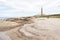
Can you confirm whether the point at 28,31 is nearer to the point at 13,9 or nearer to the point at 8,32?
the point at 8,32

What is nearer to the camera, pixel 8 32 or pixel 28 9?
pixel 8 32

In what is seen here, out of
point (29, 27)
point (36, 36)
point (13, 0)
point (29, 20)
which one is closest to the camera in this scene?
point (36, 36)

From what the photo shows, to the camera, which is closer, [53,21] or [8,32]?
[8,32]

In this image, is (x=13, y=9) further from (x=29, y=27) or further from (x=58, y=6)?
(x=58, y=6)

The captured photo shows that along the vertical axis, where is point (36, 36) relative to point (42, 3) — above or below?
below

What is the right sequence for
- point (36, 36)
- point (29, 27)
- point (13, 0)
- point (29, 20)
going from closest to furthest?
point (36, 36), point (29, 27), point (29, 20), point (13, 0)

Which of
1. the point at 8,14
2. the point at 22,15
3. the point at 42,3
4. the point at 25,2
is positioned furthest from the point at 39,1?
the point at 8,14

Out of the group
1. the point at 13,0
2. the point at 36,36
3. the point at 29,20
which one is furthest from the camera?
the point at 13,0

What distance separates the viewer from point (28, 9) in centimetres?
132

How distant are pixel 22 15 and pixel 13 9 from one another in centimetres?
12

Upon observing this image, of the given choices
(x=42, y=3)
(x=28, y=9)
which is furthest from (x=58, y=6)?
(x=28, y=9)

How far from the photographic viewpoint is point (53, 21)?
3.86ft

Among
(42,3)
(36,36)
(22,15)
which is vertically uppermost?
(42,3)

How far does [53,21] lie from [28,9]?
0.32m
